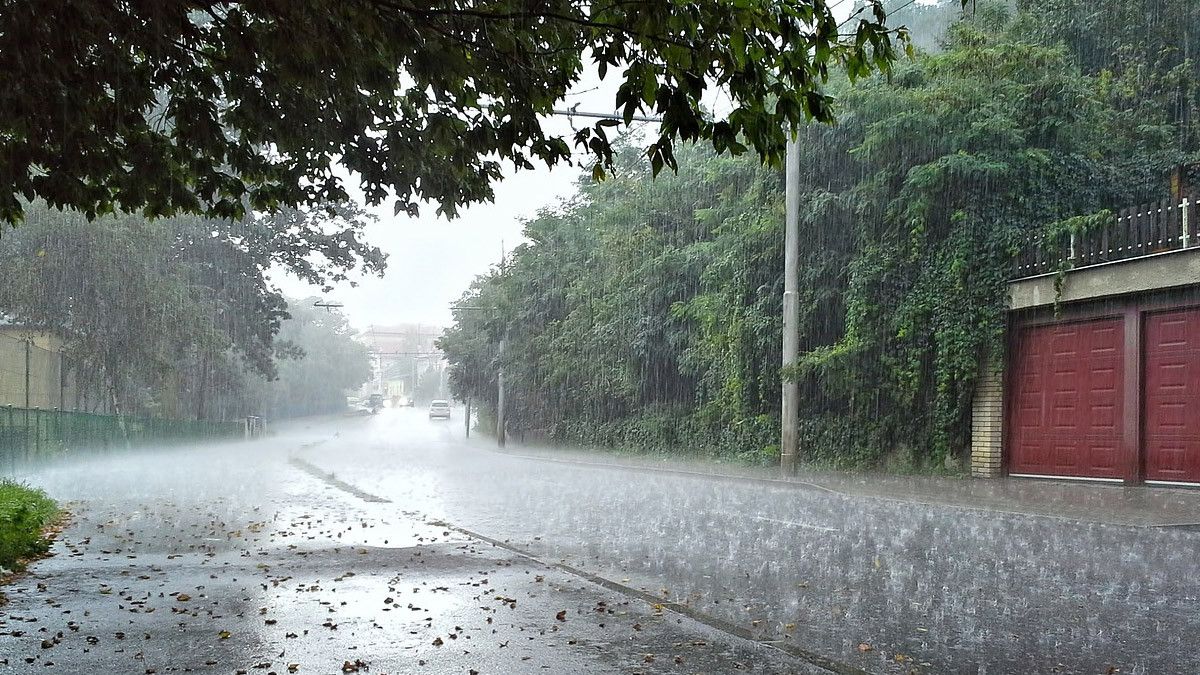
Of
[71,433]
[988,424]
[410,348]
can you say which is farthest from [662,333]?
[410,348]

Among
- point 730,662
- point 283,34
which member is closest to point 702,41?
point 283,34

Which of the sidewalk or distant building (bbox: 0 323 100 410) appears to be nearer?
the sidewalk

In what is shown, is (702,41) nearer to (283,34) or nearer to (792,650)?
(283,34)

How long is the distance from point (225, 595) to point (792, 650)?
169 inches

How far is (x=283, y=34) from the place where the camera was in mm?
6230

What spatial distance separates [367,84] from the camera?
693 cm

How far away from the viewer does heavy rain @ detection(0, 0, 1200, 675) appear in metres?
6.02

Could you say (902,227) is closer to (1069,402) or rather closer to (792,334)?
(792,334)

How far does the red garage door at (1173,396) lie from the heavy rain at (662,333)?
0.06 metres

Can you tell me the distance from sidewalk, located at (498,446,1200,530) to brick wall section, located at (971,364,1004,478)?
67 centimetres

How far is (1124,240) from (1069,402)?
316 centimetres

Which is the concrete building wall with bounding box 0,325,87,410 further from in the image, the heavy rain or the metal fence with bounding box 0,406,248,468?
the metal fence with bounding box 0,406,248,468

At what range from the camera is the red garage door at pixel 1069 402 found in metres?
17.5

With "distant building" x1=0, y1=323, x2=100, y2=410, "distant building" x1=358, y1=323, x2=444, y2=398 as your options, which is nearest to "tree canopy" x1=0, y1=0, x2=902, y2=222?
"distant building" x1=0, y1=323, x2=100, y2=410
